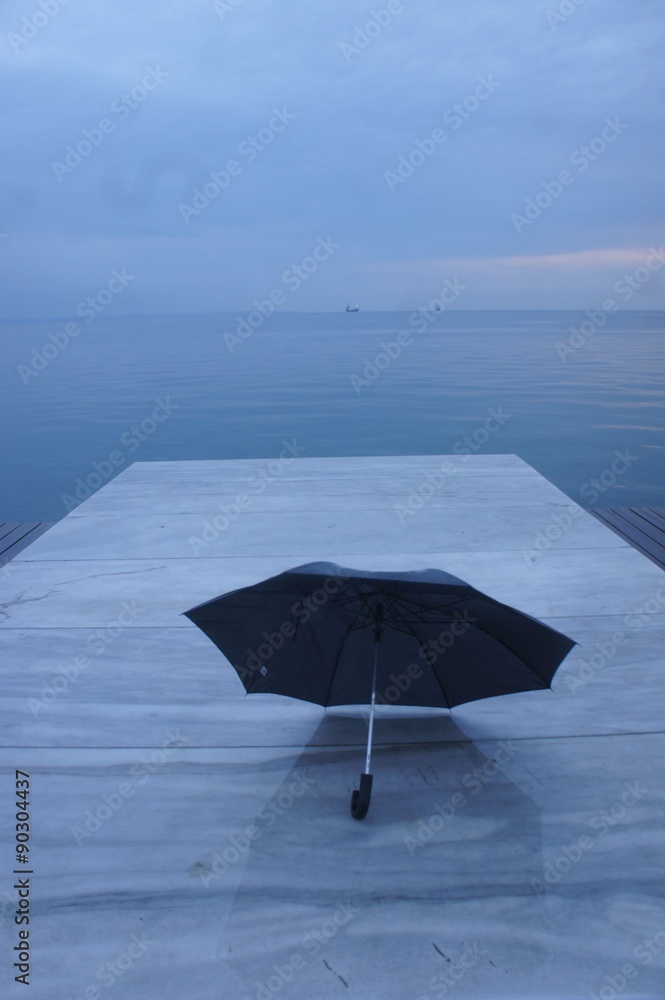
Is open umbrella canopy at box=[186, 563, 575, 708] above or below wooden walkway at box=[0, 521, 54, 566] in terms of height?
above

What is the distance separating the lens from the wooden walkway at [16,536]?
4.58 m

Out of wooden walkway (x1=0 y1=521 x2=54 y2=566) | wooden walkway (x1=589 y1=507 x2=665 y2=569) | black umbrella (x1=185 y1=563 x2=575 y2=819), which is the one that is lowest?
wooden walkway (x1=0 y1=521 x2=54 y2=566)

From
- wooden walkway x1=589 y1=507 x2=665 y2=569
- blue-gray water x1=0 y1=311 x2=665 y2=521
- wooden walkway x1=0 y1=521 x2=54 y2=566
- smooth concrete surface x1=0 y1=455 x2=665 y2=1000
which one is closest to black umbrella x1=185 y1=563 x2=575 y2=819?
smooth concrete surface x1=0 y1=455 x2=665 y2=1000

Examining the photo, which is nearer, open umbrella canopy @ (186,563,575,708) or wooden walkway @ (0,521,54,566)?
open umbrella canopy @ (186,563,575,708)

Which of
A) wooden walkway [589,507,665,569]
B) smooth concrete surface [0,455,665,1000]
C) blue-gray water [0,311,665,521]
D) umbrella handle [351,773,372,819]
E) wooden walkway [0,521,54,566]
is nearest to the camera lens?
smooth concrete surface [0,455,665,1000]

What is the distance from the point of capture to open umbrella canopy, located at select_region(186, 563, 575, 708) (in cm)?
212

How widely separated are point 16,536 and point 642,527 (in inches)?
152

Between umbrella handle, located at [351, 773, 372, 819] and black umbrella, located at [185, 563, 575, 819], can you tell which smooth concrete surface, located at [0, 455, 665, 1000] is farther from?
black umbrella, located at [185, 563, 575, 819]

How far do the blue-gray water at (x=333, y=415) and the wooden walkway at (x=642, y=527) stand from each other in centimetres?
423

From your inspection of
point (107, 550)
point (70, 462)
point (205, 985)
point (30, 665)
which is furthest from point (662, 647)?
point (70, 462)

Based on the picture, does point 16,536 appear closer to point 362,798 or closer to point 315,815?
point 315,815

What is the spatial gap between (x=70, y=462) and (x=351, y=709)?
992 centimetres

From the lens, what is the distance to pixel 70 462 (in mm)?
11742

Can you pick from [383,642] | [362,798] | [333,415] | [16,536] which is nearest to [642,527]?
[383,642]
